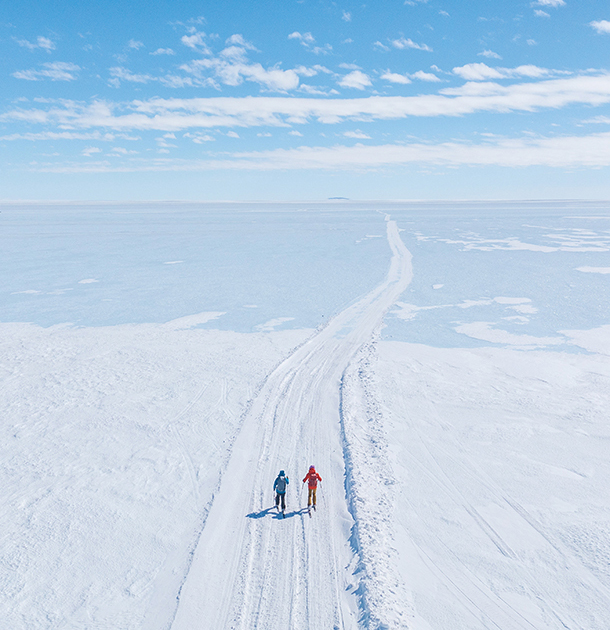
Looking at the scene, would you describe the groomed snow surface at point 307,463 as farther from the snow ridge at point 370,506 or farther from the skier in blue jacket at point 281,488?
the skier in blue jacket at point 281,488

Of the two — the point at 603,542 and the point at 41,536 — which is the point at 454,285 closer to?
the point at 603,542

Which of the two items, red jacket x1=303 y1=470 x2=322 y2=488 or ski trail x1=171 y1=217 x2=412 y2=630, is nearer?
ski trail x1=171 y1=217 x2=412 y2=630

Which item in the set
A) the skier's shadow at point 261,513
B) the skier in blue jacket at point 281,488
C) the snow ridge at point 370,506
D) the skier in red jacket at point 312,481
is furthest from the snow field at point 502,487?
the skier's shadow at point 261,513

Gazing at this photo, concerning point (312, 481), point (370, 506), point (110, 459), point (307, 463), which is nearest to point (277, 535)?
point (312, 481)

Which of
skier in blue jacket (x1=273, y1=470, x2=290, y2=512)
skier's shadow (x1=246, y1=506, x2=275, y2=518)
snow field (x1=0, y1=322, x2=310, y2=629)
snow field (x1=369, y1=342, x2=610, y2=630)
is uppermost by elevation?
skier in blue jacket (x1=273, y1=470, x2=290, y2=512)

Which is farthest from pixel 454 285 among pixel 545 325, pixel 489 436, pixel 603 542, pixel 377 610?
pixel 377 610

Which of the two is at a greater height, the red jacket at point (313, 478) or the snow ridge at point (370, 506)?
the red jacket at point (313, 478)

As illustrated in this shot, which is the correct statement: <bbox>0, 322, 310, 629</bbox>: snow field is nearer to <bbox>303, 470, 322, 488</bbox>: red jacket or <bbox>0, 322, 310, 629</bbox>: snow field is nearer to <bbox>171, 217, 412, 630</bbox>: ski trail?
<bbox>171, 217, 412, 630</bbox>: ski trail

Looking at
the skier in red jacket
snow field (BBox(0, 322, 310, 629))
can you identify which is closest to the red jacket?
the skier in red jacket
